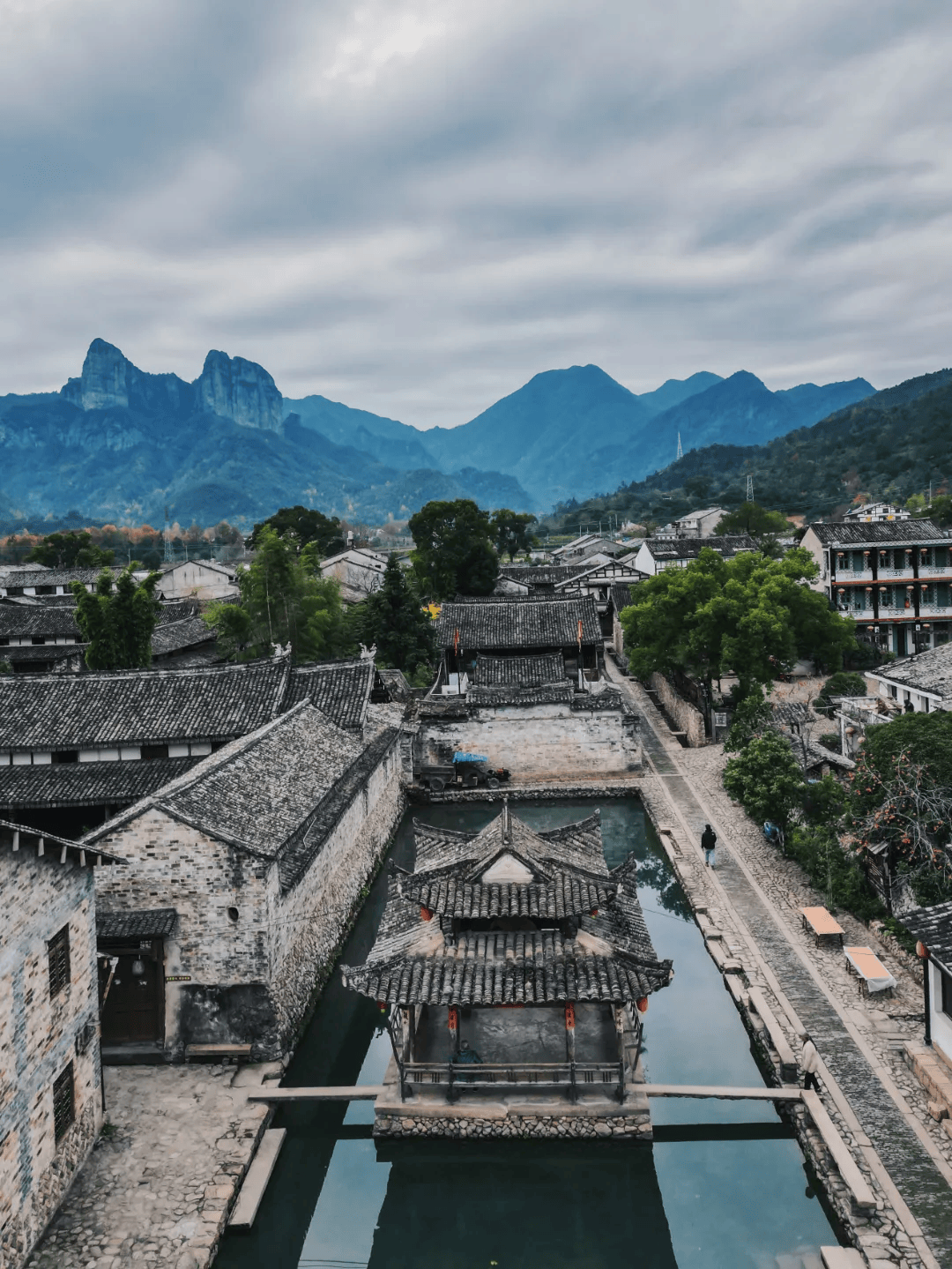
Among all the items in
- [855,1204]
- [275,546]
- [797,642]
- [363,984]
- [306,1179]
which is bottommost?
[306,1179]

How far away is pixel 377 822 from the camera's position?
29422 millimetres

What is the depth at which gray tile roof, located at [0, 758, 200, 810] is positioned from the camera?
24531 mm

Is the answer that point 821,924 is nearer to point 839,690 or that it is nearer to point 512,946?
point 512,946

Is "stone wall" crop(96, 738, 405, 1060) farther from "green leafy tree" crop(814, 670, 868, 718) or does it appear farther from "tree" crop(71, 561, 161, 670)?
"green leafy tree" crop(814, 670, 868, 718)

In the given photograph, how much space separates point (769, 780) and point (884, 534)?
27.0 m

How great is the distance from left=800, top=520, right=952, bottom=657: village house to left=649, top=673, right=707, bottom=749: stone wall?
32.5 ft

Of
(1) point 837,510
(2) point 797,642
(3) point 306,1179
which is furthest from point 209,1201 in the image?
(1) point 837,510

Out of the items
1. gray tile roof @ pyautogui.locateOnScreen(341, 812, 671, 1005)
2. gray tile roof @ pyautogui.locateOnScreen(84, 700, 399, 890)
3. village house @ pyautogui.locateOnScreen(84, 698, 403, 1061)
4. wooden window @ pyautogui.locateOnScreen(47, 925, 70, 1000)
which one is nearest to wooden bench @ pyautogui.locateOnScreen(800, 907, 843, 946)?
gray tile roof @ pyautogui.locateOnScreen(341, 812, 671, 1005)

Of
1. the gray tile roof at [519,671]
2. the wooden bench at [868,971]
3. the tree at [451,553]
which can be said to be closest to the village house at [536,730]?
the gray tile roof at [519,671]

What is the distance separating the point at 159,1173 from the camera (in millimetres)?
13883

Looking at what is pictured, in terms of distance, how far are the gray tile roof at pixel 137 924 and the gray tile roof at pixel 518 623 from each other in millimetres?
26816

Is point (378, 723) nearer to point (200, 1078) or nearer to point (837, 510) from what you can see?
point (200, 1078)

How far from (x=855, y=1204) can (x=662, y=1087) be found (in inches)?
146

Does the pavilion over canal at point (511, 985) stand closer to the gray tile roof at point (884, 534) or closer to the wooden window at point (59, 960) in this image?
the wooden window at point (59, 960)
